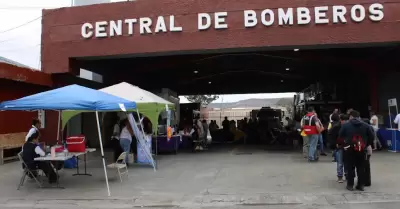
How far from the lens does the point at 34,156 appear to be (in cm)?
1014

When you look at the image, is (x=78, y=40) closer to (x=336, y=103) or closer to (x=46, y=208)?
(x=46, y=208)

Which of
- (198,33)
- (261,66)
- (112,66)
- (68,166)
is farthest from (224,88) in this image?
(68,166)

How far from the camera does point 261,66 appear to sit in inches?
984

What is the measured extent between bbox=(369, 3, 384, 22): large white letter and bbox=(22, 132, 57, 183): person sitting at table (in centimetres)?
1213

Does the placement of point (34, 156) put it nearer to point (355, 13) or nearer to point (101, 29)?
point (101, 29)

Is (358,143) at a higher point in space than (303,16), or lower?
lower

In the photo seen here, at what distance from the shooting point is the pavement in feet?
27.7

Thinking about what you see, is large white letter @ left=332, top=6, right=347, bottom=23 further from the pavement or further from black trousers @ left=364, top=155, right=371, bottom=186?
black trousers @ left=364, top=155, right=371, bottom=186

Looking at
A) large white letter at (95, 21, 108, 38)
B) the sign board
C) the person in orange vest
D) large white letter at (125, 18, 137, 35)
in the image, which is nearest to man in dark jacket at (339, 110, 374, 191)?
the person in orange vest

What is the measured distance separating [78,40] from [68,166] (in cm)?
606

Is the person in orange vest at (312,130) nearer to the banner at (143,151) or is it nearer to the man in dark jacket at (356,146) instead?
the man in dark jacket at (356,146)

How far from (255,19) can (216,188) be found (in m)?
8.14

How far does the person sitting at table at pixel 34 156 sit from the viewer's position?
395 inches

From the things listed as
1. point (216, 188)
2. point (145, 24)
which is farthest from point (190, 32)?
point (216, 188)
